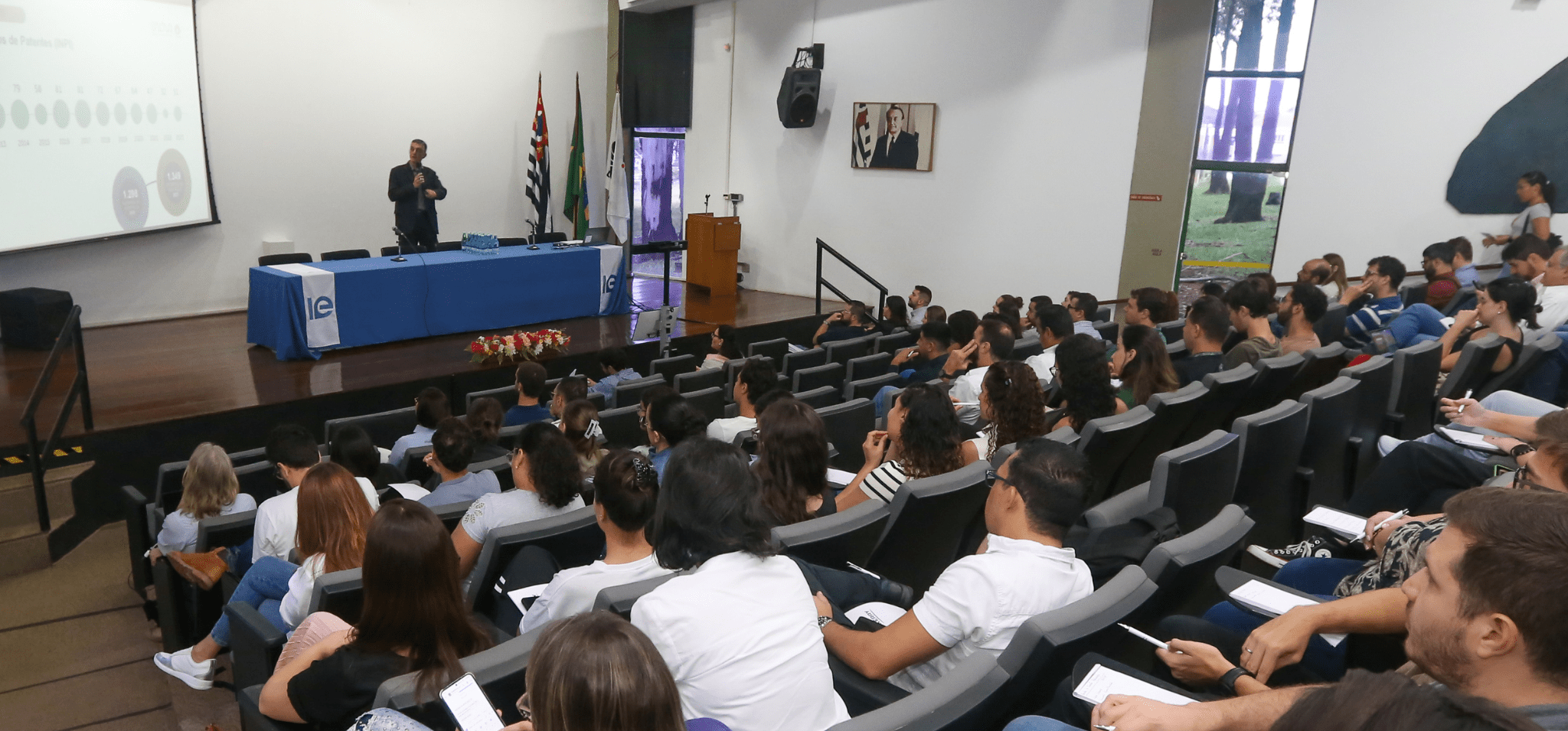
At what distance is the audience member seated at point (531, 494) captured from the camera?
3191 millimetres

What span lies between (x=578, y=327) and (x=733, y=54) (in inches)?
175

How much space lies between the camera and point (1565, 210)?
7.89 meters

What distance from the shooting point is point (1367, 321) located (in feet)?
20.0

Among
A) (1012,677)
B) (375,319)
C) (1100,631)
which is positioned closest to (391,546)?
(1012,677)

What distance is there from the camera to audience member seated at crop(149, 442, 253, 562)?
3975 millimetres

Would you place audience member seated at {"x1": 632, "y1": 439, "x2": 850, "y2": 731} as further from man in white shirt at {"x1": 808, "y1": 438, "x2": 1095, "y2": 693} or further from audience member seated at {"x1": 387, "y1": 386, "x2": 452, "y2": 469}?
audience member seated at {"x1": 387, "y1": 386, "x2": 452, "y2": 469}

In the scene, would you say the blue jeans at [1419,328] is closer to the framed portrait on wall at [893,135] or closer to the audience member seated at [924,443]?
the audience member seated at [924,443]

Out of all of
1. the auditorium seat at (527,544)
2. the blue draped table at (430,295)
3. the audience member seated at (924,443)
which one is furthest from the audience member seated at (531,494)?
the blue draped table at (430,295)

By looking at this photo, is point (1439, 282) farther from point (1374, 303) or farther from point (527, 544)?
point (527, 544)

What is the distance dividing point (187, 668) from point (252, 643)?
1.08 m

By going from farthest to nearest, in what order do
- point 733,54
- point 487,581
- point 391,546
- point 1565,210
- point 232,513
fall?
point 733,54 → point 1565,210 → point 232,513 → point 487,581 → point 391,546

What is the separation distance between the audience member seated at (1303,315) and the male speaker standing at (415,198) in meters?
7.29

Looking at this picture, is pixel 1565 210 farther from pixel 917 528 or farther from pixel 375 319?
pixel 375 319

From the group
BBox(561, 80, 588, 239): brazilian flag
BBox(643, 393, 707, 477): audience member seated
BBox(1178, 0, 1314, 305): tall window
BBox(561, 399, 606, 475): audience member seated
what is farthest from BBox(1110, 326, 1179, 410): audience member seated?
BBox(561, 80, 588, 239): brazilian flag
